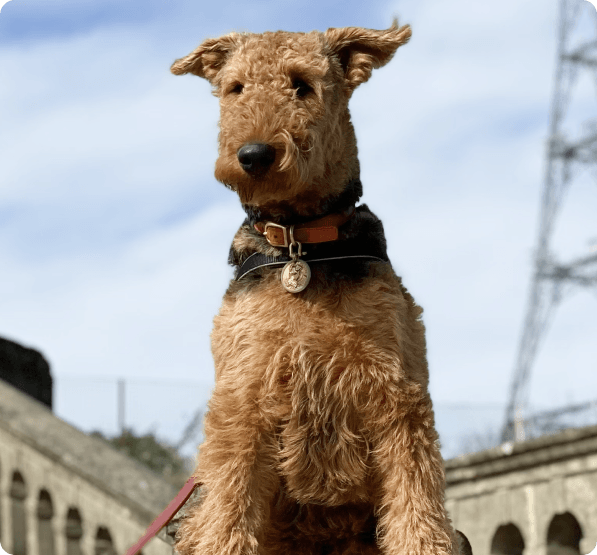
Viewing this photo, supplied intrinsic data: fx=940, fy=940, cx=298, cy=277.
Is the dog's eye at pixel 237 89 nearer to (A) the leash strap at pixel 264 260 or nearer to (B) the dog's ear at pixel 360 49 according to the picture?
(B) the dog's ear at pixel 360 49

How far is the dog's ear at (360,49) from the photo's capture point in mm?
3303

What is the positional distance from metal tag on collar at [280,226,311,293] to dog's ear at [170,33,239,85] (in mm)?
693

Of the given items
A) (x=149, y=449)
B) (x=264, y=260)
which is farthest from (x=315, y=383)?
(x=149, y=449)

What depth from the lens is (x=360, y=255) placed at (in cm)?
327

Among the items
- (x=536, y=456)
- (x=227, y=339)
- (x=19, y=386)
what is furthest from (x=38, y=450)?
(x=227, y=339)

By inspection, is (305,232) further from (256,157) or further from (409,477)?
(409,477)

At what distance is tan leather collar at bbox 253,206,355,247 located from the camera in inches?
127

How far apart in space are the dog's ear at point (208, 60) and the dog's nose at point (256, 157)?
0.58 meters

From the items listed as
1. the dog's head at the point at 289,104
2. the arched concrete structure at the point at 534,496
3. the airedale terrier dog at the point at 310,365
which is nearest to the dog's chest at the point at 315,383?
the airedale terrier dog at the point at 310,365

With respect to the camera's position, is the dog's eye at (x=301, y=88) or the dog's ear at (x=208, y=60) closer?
the dog's eye at (x=301, y=88)

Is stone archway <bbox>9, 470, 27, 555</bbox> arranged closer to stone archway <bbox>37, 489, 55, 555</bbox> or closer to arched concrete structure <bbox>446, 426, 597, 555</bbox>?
stone archway <bbox>37, 489, 55, 555</bbox>

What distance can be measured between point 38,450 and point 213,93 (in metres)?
4.07

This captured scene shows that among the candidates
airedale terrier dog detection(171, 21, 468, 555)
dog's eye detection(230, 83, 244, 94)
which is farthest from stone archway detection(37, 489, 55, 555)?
dog's eye detection(230, 83, 244, 94)

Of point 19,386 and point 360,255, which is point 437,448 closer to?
point 360,255
